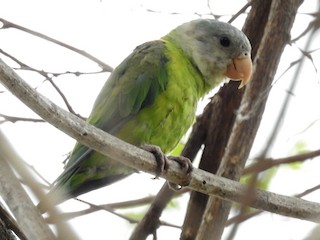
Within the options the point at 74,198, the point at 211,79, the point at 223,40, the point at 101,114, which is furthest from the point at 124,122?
the point at 223,40

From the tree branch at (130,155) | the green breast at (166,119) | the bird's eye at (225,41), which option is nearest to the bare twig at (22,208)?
the tree branch at (130,155)

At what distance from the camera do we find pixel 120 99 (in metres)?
3.40

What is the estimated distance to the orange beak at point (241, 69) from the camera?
3596 mm

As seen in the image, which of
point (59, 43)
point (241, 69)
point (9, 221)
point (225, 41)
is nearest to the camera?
point (9, 221)

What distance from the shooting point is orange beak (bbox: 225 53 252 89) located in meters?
3.60

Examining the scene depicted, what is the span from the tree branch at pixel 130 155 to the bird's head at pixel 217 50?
117cm

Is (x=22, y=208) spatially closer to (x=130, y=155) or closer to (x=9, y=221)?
(x=9, y=221)

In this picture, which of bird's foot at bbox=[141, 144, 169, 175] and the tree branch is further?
bird's foot at bbox=[141, 144, 169, 175]

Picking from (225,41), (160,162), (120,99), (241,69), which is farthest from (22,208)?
(225,41)

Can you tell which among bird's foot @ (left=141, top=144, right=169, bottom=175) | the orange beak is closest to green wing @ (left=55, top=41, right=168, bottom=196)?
the orange beak

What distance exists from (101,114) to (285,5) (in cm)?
122

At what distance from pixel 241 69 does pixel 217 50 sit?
1.01ft

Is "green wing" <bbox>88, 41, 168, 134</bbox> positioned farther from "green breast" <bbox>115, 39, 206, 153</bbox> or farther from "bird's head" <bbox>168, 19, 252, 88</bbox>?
"bird's head" <bbox>168, 19, 252, 88</bbox>

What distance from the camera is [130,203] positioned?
3502 millimetres
